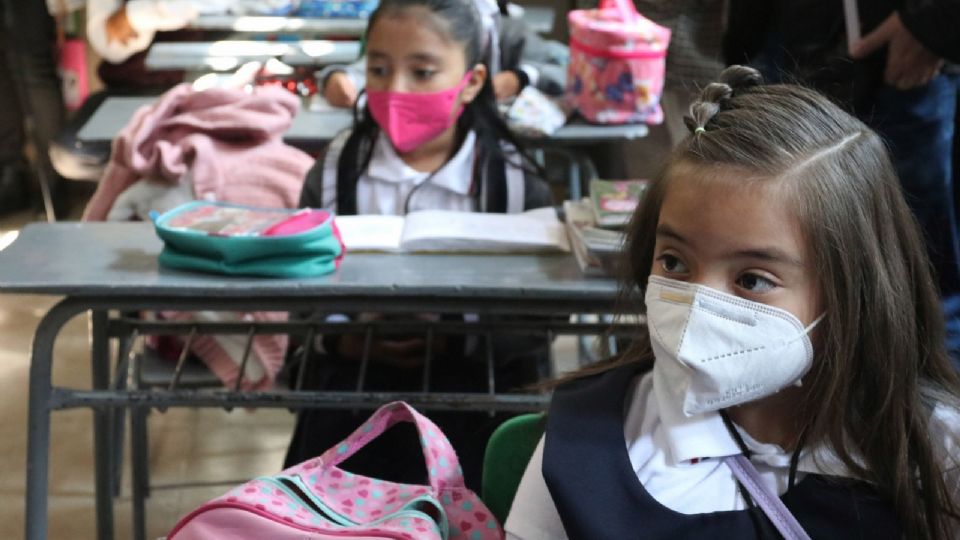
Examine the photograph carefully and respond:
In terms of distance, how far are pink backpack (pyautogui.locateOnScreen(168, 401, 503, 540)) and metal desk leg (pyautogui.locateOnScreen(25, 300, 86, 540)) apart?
62cm

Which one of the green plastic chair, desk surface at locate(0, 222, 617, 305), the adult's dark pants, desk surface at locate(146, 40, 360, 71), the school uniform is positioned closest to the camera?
the green plastic chair

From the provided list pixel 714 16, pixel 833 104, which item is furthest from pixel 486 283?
pixel 714 16

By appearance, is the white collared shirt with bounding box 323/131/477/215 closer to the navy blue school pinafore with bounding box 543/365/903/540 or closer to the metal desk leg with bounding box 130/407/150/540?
the metal desk leg with bounding box 130/407/150/540

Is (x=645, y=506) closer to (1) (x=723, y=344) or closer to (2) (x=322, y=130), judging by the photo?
(1) (x=723, y=344)

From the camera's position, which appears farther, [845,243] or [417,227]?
[417,227]

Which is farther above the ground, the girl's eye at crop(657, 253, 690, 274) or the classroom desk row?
the girl's eye at crop(657, 253, 690, 274)

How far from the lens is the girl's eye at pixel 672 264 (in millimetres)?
1364

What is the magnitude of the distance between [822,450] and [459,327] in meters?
1.08

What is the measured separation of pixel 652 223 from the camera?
4.99 feet

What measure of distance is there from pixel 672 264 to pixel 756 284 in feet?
0.35

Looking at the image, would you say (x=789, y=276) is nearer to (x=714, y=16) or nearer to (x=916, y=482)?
(x=916, y=482)

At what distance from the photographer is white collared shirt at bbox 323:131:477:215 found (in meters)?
2.56

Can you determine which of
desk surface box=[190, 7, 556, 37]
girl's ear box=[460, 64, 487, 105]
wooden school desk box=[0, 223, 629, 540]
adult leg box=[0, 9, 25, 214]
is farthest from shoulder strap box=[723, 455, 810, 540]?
adult leg box=[0, 9, 25, 214]

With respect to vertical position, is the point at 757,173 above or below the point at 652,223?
above
